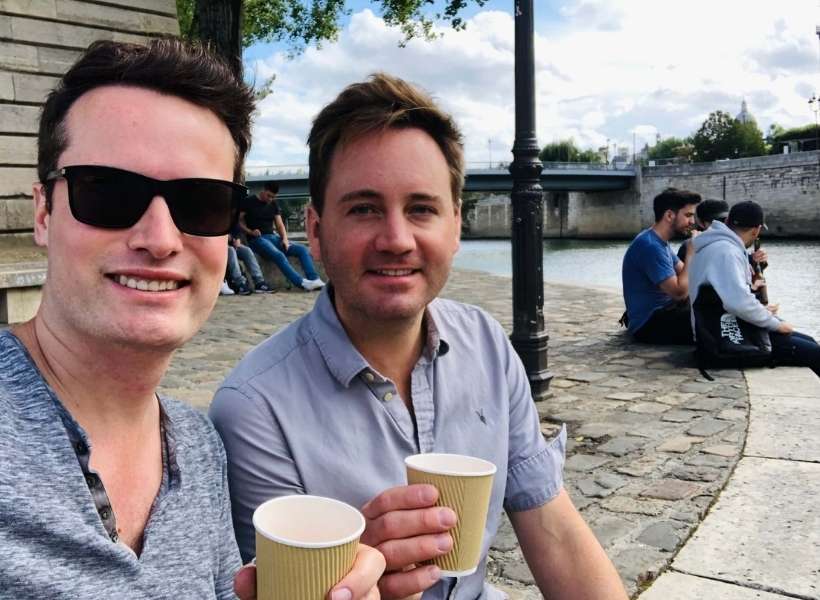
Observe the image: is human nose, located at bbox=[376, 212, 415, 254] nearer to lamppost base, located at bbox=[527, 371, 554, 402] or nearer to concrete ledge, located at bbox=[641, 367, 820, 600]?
concrete ledge, located at bbox=[641, 367, 820, 600]

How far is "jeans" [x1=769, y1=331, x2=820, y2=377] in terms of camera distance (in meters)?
5.95

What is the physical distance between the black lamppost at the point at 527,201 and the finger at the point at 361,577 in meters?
4.19

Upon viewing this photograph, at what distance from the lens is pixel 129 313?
1155 millimetres

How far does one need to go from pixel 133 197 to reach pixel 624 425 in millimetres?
3987

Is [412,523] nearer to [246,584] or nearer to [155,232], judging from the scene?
[246,584]

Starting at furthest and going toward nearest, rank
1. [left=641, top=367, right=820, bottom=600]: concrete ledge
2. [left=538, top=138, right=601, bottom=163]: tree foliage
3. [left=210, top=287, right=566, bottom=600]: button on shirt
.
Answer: [left=538, top=138, right=601, bottom=163]: tree foliage → [left=641, top=367, right=820, bottom=600]: concrete ledge → [left=210, top=287, right=566, bottom=600]: button on shirt

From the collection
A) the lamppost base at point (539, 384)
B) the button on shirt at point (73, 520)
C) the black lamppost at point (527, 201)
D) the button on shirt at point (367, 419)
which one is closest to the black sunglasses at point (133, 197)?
the button on shirt at point (73, 520)

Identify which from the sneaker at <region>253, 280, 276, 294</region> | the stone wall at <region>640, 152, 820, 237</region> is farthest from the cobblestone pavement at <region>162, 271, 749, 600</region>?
the stone wall at <region>640, 152, 820, 237</region>

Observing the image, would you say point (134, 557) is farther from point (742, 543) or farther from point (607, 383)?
point (607, 383)

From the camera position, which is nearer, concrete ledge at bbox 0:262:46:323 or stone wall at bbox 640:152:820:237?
concrete ledge at bbox 0:262:46:323

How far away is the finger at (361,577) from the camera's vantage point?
1025 millimetres

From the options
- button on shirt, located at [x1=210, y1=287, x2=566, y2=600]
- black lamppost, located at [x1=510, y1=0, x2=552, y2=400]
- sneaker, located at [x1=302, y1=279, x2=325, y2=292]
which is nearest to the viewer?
button on shirt, located at [x1=210, y1=287, x2=566, y2=600]

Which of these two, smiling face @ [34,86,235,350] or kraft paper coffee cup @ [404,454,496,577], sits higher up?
smiling face @ [34,86,235,350]

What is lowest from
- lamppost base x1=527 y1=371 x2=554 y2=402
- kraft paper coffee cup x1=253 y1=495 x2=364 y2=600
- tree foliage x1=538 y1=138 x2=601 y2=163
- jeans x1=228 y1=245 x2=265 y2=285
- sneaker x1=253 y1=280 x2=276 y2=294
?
lamppost base x1=527 y1=371 x2=554 y2=402
